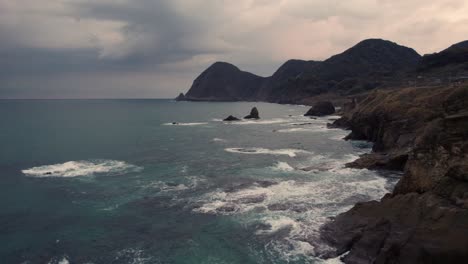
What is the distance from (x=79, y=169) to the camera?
187 feet

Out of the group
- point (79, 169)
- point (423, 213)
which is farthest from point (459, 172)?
point (79, 169)

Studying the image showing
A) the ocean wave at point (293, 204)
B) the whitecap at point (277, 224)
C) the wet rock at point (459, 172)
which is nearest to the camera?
the wet rock at point (459, 172)

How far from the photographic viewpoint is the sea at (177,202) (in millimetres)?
28641

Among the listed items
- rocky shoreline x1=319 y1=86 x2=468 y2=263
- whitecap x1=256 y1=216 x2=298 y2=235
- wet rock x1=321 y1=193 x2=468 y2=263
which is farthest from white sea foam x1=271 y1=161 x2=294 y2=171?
wet rock x1=321 y1=193 x2=468 y2=263

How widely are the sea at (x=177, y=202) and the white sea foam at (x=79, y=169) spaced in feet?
0.52

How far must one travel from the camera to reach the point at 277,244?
2892cm

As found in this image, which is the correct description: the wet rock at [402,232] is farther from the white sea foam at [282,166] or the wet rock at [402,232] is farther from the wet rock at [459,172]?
the white sea foam at [282,166]

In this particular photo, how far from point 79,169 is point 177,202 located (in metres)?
24.7

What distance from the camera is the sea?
1128 inches

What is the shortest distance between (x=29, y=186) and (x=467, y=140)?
48.2 meters

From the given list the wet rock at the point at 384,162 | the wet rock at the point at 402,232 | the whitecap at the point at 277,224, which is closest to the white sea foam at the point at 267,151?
the wet rock at the point at 384,162

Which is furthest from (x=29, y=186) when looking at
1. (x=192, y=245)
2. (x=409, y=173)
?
(x=409, y=173)

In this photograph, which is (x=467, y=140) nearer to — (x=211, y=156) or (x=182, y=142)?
(x=211, y=156)

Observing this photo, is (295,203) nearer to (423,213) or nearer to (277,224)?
(277,224)
